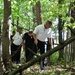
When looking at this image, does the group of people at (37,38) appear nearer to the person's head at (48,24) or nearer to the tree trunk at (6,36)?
the person's head at (48,24)

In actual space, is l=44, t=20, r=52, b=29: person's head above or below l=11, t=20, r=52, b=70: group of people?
above

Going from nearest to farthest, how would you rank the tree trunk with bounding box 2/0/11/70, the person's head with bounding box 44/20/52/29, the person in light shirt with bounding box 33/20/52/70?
the tree trunk with bounding box 2/0/11/70, the person's head with bounding box 44/20/52/29, the person in light shirt with bounding box 33/20/52/70

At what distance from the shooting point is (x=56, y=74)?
8.67m

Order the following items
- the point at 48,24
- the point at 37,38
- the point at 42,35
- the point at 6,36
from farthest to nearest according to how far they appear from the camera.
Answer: the point at 37,38
the point at 42,35
the point at 48,24
the point at 6,36

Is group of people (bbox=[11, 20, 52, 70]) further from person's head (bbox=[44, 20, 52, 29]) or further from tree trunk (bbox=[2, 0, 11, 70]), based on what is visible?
tree trunk (bbox=[2, 0, 11, 70])

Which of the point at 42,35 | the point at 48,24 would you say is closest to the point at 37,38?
the point at 42,35

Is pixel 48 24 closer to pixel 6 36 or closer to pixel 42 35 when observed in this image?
pixel 42 35

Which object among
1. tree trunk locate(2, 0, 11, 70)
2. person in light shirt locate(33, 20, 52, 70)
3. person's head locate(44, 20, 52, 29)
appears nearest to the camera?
tree trunk locate(2, 0, 11, 70)

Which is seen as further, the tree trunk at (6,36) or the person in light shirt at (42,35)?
the person in light shirt at (42,35)

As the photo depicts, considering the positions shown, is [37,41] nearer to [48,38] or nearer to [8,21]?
[48,38]

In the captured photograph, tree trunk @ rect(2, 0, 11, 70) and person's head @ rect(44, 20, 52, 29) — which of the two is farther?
person's head @ rect(44, 20, 52, 29)

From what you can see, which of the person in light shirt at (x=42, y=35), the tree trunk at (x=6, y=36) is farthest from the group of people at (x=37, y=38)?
the tree trunk at (x=6, y=36)

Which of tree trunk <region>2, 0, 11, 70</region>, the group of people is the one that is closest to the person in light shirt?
the group of people

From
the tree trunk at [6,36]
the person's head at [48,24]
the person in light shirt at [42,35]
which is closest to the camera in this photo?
the tree trunk at [6,36]
